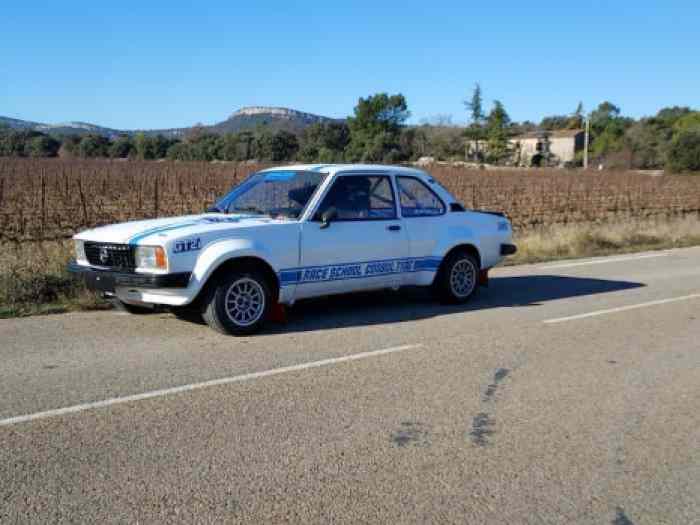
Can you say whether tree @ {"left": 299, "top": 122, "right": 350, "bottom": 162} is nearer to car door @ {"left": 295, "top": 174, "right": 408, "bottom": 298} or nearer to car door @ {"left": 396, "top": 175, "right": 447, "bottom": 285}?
car door @ {"left": 396, "top": 175, "right": 447, "bottom": 285}

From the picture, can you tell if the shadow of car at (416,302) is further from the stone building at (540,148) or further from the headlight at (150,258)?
the stone building at (540,148)

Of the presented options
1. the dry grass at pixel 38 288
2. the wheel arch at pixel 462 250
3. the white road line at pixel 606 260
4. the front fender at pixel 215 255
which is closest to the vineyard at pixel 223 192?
the white road line at pixel 606 260

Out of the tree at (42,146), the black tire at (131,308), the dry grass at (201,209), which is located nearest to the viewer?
the black tire at (131,308)

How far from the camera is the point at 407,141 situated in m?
80.2

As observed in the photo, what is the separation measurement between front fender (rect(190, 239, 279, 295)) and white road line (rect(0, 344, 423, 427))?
135 cm

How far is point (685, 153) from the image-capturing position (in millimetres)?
58750

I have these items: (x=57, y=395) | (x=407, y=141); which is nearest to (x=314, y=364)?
(x=57, y=395)

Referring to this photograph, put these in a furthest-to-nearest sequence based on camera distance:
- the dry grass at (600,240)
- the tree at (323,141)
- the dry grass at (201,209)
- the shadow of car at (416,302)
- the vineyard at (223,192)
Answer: the tree at (323,141), the vineyard at (223,192), the dry grass at (600,240), the dry grass at (201,209), the shadow of car at (416,302)

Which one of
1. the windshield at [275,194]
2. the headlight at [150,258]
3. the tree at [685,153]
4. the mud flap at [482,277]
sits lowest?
the mud flap at [482,277]

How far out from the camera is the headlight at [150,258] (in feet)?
22.5

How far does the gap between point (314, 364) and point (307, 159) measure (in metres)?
46.7

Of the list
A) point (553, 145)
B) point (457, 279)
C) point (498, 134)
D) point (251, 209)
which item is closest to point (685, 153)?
point (498, 134)

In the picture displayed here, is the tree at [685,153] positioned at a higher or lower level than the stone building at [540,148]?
lower

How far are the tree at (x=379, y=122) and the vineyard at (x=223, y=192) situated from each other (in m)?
20.4
